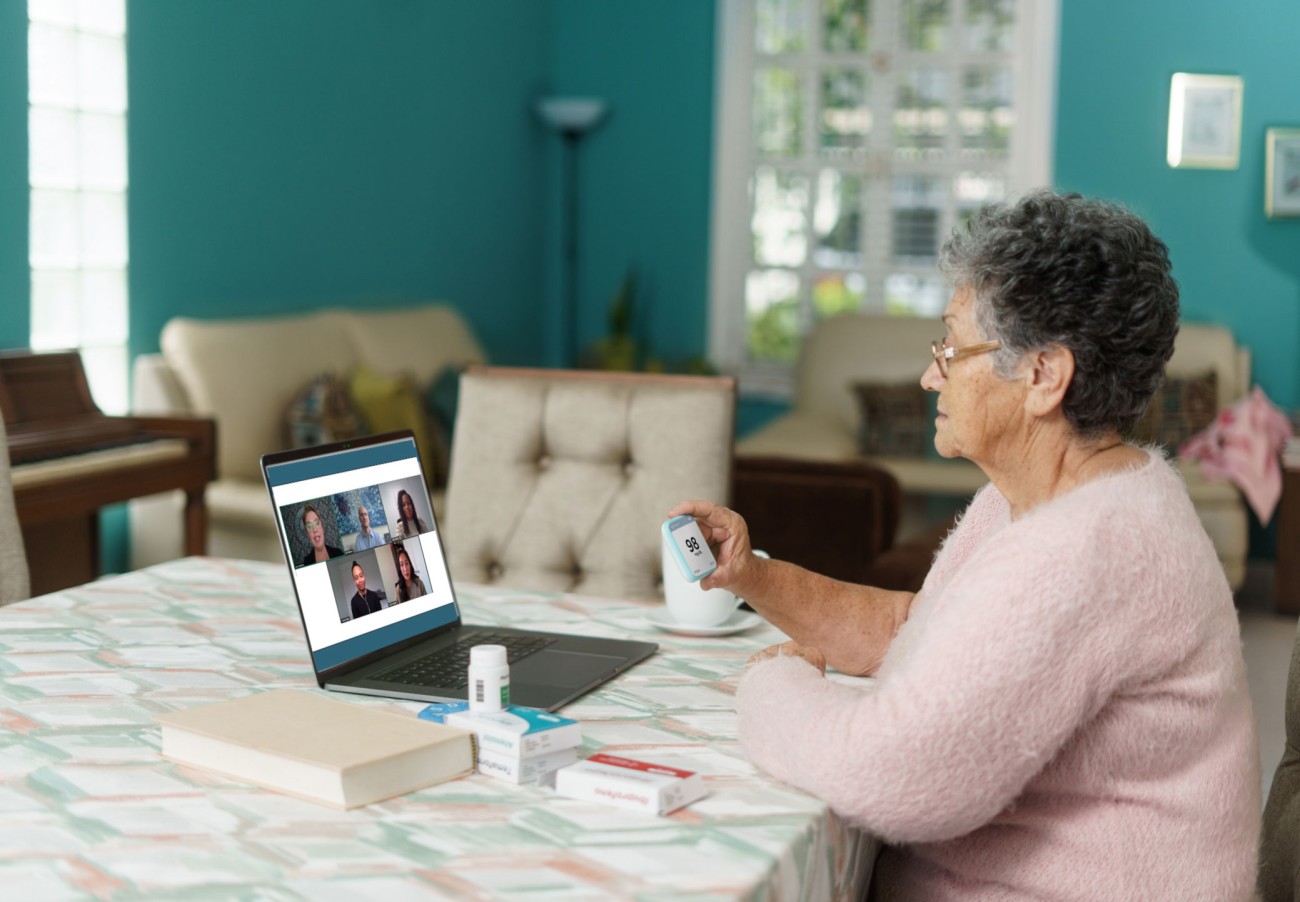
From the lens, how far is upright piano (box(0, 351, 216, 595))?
2844mm

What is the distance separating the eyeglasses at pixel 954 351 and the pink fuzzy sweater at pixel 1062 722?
0.16 meters

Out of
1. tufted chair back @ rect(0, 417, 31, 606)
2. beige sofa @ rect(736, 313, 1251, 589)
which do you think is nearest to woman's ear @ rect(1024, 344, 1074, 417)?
tufted chair back @ rect(0, 417, 31, 606)

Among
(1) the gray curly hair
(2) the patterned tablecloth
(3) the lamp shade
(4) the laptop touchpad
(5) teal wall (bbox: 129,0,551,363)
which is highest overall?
(3) the lamp shade

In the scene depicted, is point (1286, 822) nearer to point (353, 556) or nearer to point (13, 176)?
point (353, 556)

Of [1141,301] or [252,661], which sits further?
[252,661]

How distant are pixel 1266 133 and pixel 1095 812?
4931 mm

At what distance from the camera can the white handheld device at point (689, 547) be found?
140cm

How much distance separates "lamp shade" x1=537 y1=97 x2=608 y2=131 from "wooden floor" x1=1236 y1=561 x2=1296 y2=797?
3325 millimetres

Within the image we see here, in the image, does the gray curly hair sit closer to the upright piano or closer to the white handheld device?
the white handheld device

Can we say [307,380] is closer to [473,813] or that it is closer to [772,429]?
[772,429]

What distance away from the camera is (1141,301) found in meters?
1.18

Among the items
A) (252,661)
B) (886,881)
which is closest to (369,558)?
(252,661)

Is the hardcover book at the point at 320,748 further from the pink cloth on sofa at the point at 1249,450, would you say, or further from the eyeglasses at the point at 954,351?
the pink cloth on sofa at the point at 1249,450

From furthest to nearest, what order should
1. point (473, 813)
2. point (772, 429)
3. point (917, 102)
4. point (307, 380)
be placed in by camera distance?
point (917, 102), point (772, 429), point (307, 380), point (473, 813)
